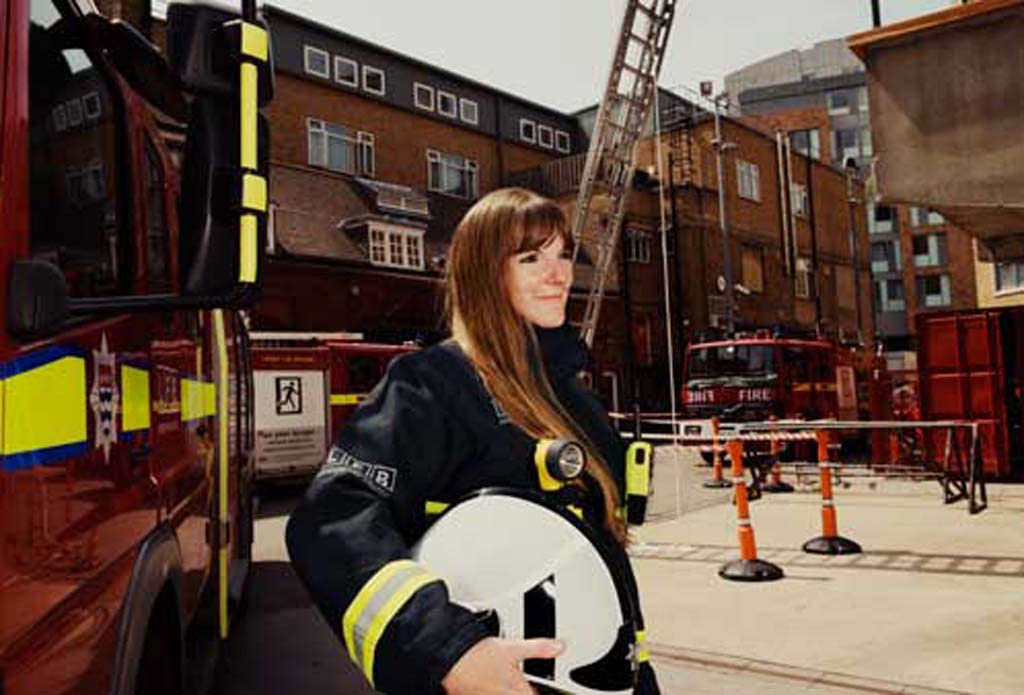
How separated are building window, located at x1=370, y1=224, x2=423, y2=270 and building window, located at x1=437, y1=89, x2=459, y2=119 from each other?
6.40 metres

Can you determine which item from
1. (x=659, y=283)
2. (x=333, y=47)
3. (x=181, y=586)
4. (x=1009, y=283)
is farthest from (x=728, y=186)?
(x=181, y=586)

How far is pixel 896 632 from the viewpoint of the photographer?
17.8 feet

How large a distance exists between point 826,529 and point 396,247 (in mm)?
17504

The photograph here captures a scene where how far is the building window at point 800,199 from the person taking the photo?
125ft

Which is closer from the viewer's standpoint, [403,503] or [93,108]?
[403,503]

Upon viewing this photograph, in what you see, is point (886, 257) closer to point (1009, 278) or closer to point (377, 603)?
point (1009, 278)

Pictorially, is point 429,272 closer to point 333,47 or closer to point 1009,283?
point 333,47

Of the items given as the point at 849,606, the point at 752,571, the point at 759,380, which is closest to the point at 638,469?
the point at 849,606

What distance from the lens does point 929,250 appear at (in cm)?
6275

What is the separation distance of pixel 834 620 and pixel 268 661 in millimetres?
3772

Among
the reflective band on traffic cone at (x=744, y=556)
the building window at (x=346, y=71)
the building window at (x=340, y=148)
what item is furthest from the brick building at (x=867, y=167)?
the reflective band on traffic cone at (x=744, y=556)

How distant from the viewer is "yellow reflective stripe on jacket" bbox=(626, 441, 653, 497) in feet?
6.50

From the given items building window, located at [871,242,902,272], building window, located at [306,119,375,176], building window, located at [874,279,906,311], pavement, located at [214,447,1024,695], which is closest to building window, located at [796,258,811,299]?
building window, located at [306,119,375,176]

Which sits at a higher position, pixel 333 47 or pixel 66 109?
pixel 333 47
